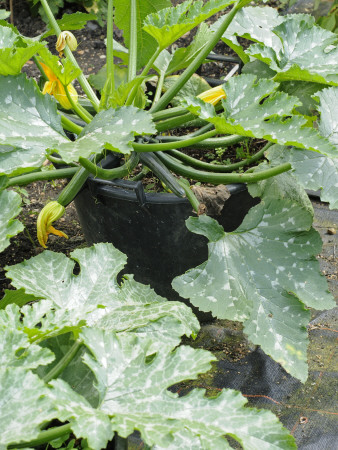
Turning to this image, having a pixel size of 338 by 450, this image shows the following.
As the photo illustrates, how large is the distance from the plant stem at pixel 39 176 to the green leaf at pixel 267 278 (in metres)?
0.47

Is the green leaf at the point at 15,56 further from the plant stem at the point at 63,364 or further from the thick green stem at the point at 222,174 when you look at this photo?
the plant stem at the point at 63,364

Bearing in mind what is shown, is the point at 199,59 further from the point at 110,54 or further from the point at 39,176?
the point at 39,176

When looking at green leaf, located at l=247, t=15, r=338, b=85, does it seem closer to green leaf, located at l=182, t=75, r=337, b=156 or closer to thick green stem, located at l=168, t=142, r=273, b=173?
green leaf, located at l=182, t=75, r=337, b=156

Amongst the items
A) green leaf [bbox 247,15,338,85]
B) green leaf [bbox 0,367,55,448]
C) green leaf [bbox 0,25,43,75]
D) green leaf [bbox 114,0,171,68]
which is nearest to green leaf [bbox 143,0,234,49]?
green leaf [bbox 247,15,338,85]

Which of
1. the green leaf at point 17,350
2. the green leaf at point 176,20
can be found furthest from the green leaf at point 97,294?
the green leaf at point 176,20

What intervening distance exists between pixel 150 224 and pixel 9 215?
0.59 meters

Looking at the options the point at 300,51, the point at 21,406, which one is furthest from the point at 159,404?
the point at 300,51

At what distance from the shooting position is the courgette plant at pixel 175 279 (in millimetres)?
905

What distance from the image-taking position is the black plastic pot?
1.72 metres

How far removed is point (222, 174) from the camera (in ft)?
5.72

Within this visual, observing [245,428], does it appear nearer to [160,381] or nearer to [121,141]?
[160,381]

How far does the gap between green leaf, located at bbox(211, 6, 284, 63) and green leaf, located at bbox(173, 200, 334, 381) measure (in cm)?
53

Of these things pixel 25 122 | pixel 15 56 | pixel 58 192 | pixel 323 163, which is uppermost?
pixel 15 56

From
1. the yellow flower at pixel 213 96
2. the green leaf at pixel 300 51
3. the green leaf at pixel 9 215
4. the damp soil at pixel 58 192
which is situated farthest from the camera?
the damp soil at pixel 58 192
